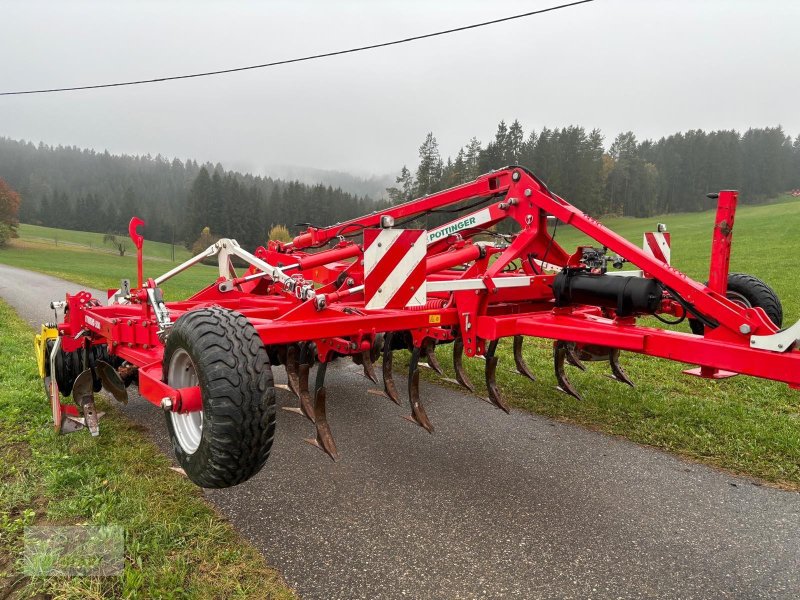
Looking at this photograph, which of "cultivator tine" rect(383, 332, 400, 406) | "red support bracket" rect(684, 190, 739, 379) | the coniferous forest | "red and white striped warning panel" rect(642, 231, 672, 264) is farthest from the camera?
the coniferous forest

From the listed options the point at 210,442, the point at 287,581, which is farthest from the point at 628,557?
the point at 210,442

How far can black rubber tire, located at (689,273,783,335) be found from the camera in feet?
13.6

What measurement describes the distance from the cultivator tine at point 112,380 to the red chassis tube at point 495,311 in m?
0.23

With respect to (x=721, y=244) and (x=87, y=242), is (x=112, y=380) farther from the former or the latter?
(x=87, y=242)

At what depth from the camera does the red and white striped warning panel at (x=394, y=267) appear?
10.4 ft

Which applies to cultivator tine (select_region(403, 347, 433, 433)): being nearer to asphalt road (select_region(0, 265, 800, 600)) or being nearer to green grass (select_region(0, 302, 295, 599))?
asphalt road (select_region(0, 265, 800, 600))

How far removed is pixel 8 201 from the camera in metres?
61.7

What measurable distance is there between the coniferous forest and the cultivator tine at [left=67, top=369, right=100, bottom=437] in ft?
126

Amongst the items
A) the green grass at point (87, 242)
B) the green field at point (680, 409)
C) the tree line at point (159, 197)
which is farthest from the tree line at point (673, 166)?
the green field at point (680, 409)

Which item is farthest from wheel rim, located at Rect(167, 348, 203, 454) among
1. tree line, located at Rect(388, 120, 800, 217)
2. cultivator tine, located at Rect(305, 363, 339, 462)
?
tree line, located at Rect(388, 120, 800, 217)

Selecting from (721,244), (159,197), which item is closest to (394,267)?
(721,244)

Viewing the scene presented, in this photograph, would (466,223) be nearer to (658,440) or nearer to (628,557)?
(658,440)

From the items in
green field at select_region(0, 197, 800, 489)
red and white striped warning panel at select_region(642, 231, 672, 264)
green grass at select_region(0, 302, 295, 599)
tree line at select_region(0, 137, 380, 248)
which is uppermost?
tree line at select_region(0, 137, 380, 248)

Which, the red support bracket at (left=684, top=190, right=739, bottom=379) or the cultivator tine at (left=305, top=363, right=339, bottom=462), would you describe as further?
the cultivator tine at (left=305, top=363, right=339, bottom=462)
